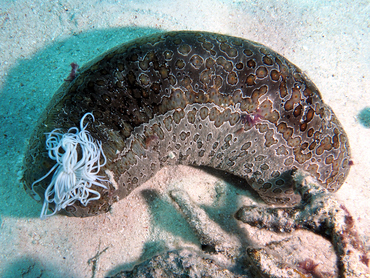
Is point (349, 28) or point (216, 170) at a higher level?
point (349, 28)

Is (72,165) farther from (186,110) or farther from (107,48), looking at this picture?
(107,48)

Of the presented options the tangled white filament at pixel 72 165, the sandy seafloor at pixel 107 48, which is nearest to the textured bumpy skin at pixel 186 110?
the tangled white filament at pixel 72 165

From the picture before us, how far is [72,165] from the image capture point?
7.70ft

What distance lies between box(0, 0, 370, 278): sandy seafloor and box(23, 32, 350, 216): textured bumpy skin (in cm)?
62

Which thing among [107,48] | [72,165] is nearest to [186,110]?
[72,165]

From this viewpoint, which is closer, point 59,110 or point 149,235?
point 59,110

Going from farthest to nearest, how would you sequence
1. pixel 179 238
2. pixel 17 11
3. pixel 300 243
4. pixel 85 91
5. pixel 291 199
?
pixel 17 11 < pixel 291 199 < pixel 179 238 < pixel 300 243 < pixel 85 91

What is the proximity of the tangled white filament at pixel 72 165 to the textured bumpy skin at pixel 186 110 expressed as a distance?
0.33 ft

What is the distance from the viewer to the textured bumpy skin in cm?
249

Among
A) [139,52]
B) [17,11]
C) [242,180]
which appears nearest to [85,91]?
[139,52]

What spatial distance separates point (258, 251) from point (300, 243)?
0.82 m

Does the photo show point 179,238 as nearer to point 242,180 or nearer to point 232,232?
point 232,232

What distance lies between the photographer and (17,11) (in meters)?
4.02

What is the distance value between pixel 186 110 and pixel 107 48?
2395 millimetres
